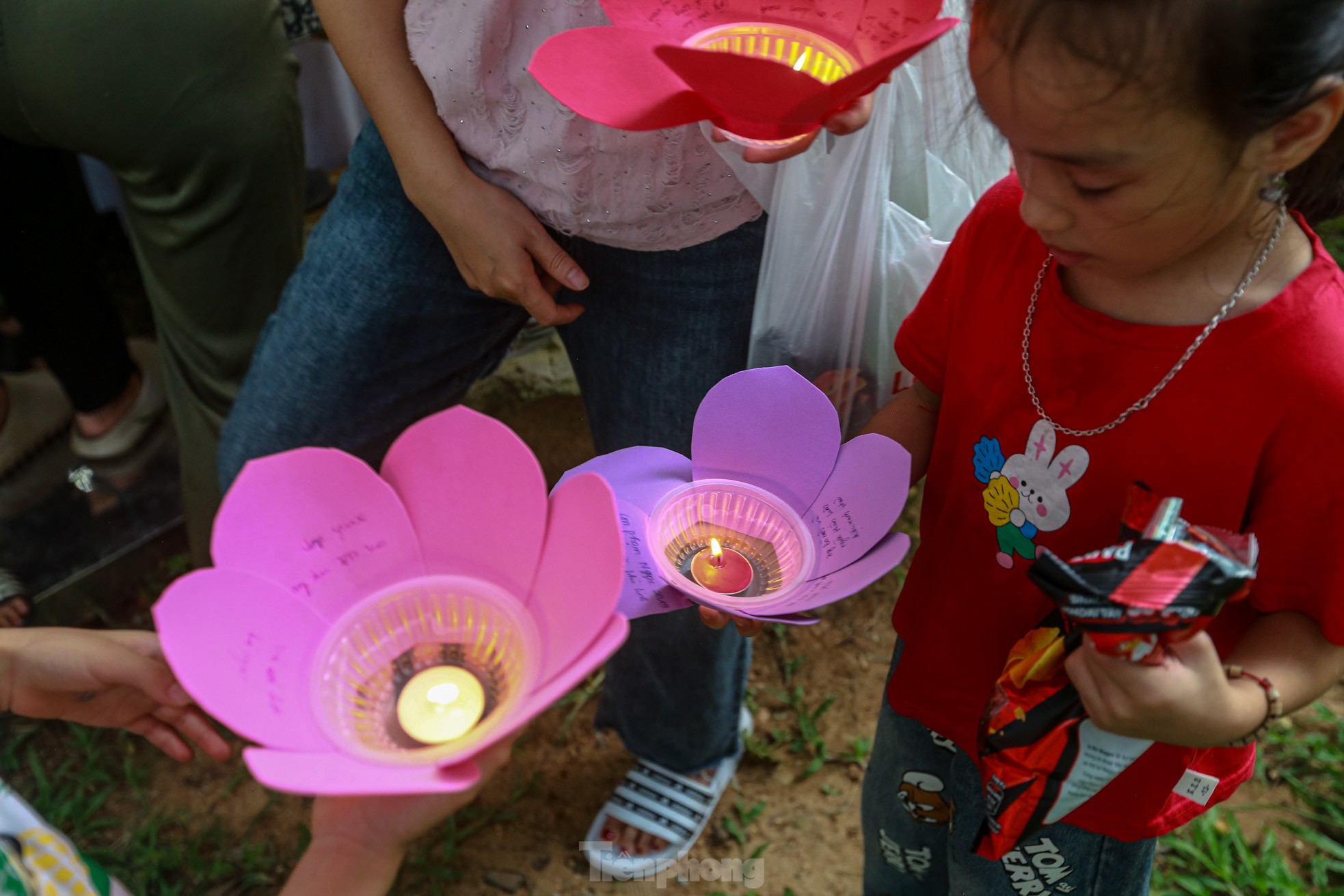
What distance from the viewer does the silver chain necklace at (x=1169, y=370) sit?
0.75 metres

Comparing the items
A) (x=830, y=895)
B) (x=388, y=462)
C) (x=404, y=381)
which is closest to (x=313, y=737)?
(x=388, y=462)

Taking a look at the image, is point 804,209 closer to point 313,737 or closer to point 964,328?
point 964,328

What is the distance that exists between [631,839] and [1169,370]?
1.23m

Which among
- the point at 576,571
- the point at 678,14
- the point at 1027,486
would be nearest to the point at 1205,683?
the point at 1027,486

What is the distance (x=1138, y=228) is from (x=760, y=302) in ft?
1.56

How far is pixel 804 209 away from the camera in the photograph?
1.07 m

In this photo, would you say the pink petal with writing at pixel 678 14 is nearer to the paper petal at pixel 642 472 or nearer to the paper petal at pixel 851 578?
the paper petal at pixel 642 472

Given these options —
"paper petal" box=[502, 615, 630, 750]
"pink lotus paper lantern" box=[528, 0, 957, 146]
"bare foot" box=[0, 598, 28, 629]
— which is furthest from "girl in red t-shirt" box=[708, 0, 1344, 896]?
"bare foot" box=[0, 598, 28, 629]

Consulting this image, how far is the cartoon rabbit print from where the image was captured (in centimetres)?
84

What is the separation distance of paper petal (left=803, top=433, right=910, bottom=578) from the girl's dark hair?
1.09 feet

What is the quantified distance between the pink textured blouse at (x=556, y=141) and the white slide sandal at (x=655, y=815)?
3.37ft

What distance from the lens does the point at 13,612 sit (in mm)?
1887

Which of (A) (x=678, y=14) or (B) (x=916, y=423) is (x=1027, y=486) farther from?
(A) (x=678, y=14)

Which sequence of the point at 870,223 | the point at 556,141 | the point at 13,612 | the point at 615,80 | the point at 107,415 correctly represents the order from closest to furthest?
the point at 615,80 → the point at 556,141 → the point at 870,223 → the point at 13,612 → the point at 107,415
